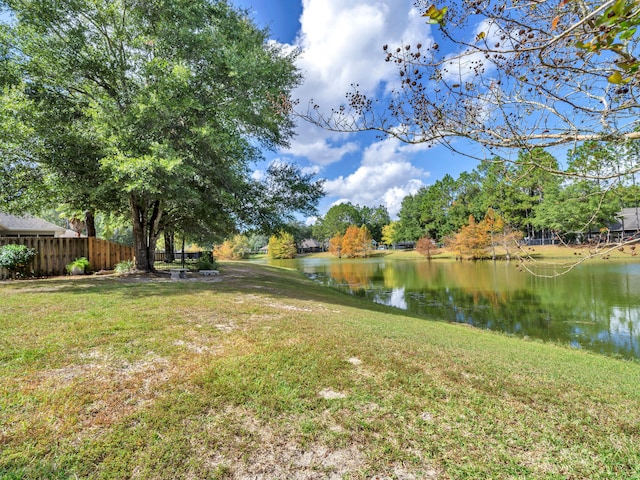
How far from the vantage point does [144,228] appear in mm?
13289

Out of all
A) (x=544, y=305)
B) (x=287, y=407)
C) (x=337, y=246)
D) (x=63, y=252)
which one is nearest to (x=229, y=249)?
(x=337, y=246)

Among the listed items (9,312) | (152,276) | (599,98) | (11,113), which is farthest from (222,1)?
(599,98)

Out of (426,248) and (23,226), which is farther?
(426,248)

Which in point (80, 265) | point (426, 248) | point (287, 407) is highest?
point (80, 265)

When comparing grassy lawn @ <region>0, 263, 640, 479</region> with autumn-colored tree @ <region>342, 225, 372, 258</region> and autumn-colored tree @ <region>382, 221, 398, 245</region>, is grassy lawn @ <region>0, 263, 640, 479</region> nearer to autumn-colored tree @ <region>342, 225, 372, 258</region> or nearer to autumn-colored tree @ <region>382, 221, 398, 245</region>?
autumn-colored tree @ <region>342, 225, 372, 258</region>

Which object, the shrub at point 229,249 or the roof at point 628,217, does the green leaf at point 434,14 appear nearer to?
the roof at point 628,217

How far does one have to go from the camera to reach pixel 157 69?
976cm

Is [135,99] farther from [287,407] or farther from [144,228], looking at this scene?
[287,407]

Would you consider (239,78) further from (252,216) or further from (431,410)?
(431,410)

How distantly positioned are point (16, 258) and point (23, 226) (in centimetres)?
1155

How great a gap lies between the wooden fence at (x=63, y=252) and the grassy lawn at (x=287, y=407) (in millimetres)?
8480

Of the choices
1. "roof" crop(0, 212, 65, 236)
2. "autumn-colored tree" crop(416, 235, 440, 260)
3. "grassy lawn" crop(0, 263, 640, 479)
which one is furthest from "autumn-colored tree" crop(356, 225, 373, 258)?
"grassy lawn" crop(0, 263, 640, 479)

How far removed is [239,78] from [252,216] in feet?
16.7

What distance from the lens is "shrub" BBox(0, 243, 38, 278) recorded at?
10430 millimetres
